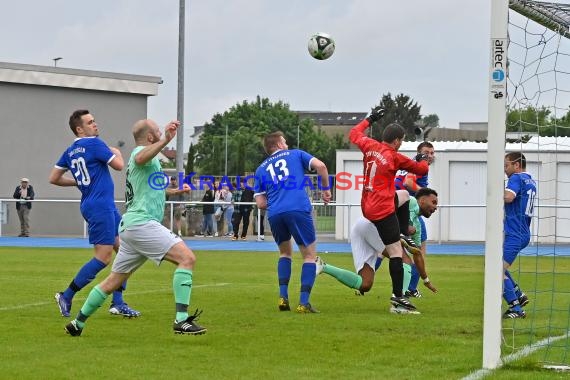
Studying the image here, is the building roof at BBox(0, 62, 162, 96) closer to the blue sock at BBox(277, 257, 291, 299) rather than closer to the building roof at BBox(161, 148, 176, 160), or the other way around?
the blue sock at BBox(277, 257, 291, 299)

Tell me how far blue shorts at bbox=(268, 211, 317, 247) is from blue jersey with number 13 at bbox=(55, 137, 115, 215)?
1926 millimetres

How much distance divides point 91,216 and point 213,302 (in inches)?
102

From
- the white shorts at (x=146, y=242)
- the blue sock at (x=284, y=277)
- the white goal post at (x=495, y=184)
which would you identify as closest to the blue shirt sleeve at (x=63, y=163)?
the white shorts at (x=146, y=242)

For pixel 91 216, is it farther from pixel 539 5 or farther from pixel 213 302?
pixel 539 5

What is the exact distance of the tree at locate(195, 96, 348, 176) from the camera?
85.1 m

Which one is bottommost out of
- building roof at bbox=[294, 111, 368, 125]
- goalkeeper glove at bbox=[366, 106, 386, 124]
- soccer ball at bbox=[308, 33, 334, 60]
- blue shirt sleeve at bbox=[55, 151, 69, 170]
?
blue shirt sleeve at bbox=[55, 151, 69, 170]

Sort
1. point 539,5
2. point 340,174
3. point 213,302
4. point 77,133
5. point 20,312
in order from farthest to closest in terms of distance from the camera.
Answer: point 340,174, point 213,302, point 20,312, point 77,133, point 539,5

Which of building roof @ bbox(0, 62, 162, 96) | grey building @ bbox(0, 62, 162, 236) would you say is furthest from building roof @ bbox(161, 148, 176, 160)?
grey building @ bbox(0, 62, 162, 236)

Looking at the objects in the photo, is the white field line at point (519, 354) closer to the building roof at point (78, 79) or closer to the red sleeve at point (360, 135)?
the red sleeve at point (360, 135)

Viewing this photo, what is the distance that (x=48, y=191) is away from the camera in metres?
39.3

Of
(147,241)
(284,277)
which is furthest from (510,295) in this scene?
(147,241)

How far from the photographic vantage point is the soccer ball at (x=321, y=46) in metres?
15.4

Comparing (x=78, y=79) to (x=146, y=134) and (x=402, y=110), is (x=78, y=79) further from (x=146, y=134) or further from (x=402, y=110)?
(x=402, y=110)

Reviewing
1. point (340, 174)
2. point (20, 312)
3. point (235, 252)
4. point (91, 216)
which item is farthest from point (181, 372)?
point (340, 174)
